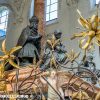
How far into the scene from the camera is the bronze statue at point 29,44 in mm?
5238

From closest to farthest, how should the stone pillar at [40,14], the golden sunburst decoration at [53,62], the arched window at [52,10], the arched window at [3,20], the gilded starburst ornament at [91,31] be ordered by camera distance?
the gilded starburst ornament at [91,31] < the golden sunburst decoration at [53,62] < the stone pillar at [40,14] < the arched window at [52,10] < the arched window at [3,20]

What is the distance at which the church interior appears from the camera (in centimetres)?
151

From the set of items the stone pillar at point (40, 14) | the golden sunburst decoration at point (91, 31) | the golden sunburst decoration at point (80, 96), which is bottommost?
the golden sunburst decoration at point (80, 96)

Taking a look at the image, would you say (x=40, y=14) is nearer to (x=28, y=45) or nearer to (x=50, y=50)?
(x=28, y=45)

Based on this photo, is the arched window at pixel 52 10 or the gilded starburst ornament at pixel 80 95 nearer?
the gilded starburst ornament at pixel 80 95

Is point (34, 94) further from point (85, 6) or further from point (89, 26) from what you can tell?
point (85, 6)

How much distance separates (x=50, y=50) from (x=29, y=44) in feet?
9.33

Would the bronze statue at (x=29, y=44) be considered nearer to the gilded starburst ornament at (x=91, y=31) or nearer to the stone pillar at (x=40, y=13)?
the stone pillar at (x=40, y=13)

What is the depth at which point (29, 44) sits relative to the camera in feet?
18.1

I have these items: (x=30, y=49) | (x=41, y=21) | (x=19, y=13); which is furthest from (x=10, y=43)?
(x=30, y=49)

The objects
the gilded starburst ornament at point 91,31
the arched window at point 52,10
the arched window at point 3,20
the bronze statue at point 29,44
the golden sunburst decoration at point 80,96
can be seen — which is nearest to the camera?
the gilded starburst ornament at point 91,31

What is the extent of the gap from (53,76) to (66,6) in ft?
40.0

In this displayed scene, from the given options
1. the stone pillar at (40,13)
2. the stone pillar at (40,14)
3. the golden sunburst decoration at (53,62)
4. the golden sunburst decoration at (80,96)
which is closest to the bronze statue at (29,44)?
the stone pillar at (40,14)

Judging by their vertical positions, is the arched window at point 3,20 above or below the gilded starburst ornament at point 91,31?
above
